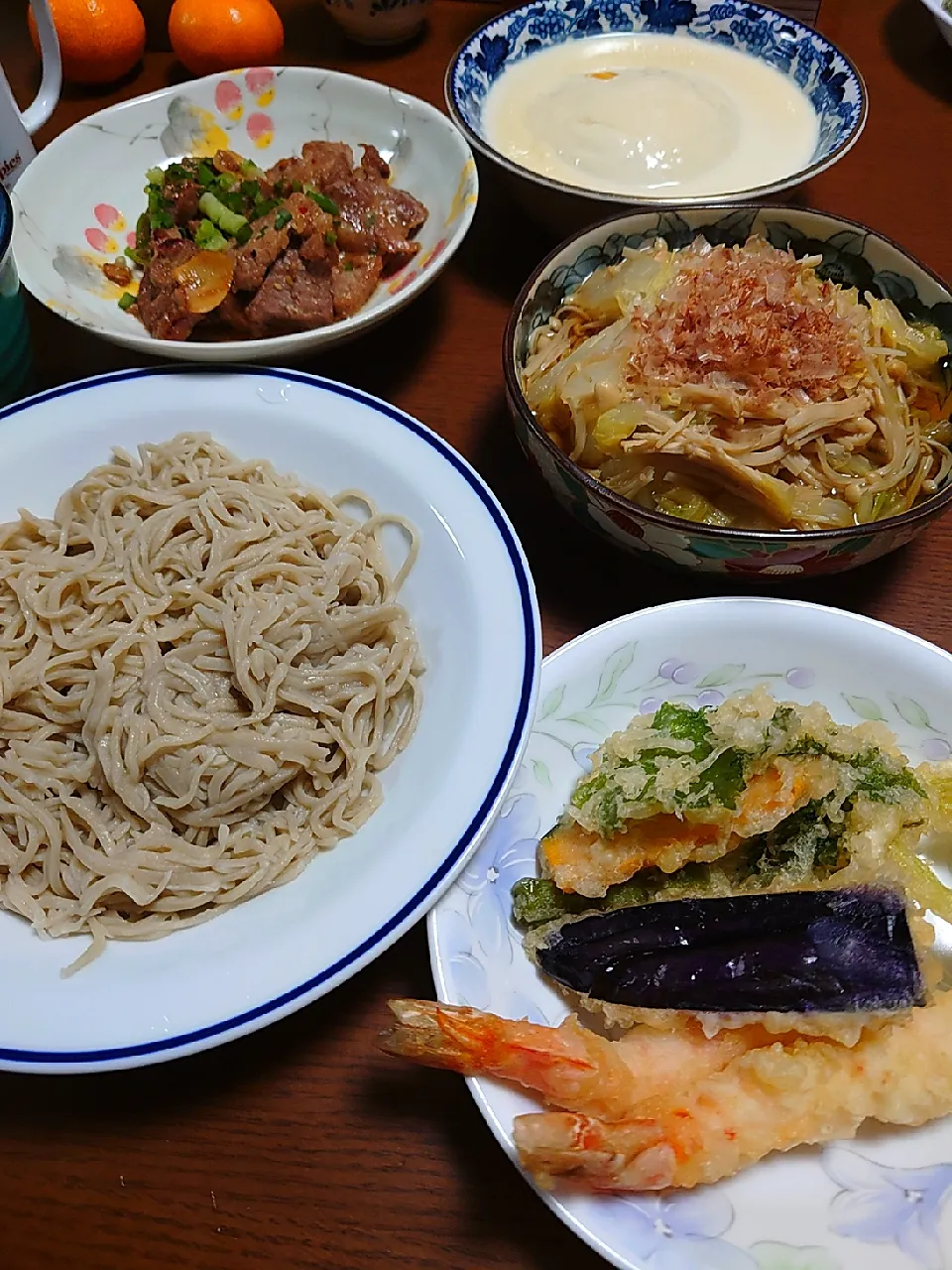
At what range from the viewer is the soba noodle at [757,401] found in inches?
62.2

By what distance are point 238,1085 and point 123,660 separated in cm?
69

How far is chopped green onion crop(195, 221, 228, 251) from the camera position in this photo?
6.64ft

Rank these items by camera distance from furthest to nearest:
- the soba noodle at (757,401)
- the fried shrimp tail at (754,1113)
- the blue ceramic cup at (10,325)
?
1. the blue ceramic cup at (10,325)
2. the soba noodle at (757,401)
3. the fried shrimp tail at (754,1113)

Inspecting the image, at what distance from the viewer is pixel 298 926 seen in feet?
3.84

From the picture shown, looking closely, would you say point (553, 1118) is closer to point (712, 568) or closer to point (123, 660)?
point (712, 568)

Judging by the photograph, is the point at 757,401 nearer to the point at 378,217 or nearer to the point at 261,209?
the point at 378,217

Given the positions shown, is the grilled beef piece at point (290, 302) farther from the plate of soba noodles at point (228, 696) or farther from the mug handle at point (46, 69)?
the mug handle at point (46, 69)

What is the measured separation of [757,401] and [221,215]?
1.28 metres

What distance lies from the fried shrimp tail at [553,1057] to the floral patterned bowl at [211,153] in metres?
1.31

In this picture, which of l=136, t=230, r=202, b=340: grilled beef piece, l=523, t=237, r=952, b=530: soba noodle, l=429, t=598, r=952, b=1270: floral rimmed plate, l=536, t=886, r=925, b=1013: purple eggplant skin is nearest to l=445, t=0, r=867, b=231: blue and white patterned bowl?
l=523, t=237, r=952, b=530: soba noodle

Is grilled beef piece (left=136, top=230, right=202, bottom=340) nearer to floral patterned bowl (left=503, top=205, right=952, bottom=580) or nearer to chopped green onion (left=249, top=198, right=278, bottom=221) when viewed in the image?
chopped green onion (left=249, top=198, right=278, bottom=221)

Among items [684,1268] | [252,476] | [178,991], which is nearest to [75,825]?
[178,991]

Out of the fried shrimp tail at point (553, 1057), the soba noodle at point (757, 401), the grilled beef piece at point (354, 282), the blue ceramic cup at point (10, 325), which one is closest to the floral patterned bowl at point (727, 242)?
the soba noodle at point (757, 401)

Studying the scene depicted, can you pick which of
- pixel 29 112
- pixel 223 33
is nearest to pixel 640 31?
pixel 223 33
